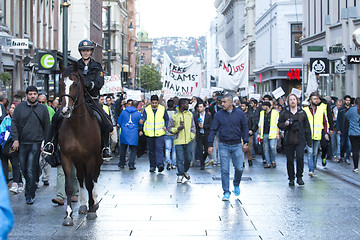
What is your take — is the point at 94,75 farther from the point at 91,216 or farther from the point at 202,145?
the point at 202,145

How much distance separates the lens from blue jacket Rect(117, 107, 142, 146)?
1820cm

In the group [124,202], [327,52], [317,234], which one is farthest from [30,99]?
[327,52]

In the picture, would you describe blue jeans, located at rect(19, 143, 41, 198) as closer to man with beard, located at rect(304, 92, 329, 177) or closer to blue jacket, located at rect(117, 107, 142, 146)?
blue jacket, located at rect(117, 107, 142, 146)

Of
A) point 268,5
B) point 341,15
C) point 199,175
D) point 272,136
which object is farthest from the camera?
point 268,5

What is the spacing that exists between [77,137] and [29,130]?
2092 mm

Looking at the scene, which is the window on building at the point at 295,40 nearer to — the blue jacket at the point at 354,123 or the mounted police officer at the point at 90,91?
the blue jacket at the point at 354,123

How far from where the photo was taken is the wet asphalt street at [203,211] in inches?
345

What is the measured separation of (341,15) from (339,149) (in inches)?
468

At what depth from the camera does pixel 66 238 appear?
332 inches

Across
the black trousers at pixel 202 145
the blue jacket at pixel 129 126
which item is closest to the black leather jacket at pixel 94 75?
the blue jacket at pixel 129 126

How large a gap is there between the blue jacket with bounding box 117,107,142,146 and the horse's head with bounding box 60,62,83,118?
A: 28.3ft

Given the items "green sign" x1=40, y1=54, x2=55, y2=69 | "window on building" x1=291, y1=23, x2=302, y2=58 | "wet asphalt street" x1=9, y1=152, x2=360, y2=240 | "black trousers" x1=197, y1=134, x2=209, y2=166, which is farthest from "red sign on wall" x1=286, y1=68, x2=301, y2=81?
"wet asphalt street" x1=9, y1=152, x2=360, y2=240

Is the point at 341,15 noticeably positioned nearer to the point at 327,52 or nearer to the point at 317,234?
the point at 327,52

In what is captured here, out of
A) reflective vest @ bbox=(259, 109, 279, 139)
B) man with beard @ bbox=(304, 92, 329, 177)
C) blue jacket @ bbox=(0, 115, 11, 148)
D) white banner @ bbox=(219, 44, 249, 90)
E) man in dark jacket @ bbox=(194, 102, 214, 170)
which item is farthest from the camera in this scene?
white banner @ bbox=(219, 44, 249, 90)
